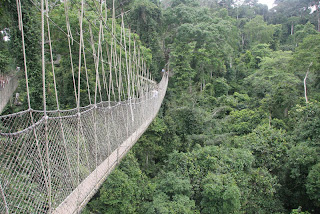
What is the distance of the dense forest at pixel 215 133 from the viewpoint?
4.90 metres

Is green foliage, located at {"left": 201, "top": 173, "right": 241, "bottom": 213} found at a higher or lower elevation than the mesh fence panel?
lower

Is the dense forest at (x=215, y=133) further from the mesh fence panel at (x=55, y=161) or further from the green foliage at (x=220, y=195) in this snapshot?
the mesh fence panel at (x=55, y=161)

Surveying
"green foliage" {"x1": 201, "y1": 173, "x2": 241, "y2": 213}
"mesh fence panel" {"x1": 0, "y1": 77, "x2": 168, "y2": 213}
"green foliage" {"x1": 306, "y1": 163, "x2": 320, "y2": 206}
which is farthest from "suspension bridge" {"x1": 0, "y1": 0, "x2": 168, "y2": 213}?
"green foliage" {"x1": 306, "y1": 163, "x2": 320, "y2": 206}

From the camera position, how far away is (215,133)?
26.9 feet

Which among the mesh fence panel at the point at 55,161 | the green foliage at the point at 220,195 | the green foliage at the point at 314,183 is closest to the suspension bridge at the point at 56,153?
the mesh fence panel at the point at 55,161

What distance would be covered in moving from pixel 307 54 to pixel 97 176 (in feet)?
27.4

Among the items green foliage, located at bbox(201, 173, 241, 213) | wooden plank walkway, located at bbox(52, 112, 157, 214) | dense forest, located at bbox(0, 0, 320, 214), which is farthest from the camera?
dense forest, located at bbox(0, 0, 320, 214)

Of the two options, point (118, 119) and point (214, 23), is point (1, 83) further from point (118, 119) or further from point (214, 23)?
point (214, 23)

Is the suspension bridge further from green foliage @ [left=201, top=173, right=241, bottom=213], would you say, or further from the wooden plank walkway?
green foliage @ [left=201, top=173, right=241, bottom=213]

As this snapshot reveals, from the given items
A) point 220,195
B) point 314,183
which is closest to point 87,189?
point 220,195

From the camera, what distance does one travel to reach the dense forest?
490 cm

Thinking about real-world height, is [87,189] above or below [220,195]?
Result: above

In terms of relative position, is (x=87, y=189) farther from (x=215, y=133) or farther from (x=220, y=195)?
(x=215, y=133)

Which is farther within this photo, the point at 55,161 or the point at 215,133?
the point at 215,133
